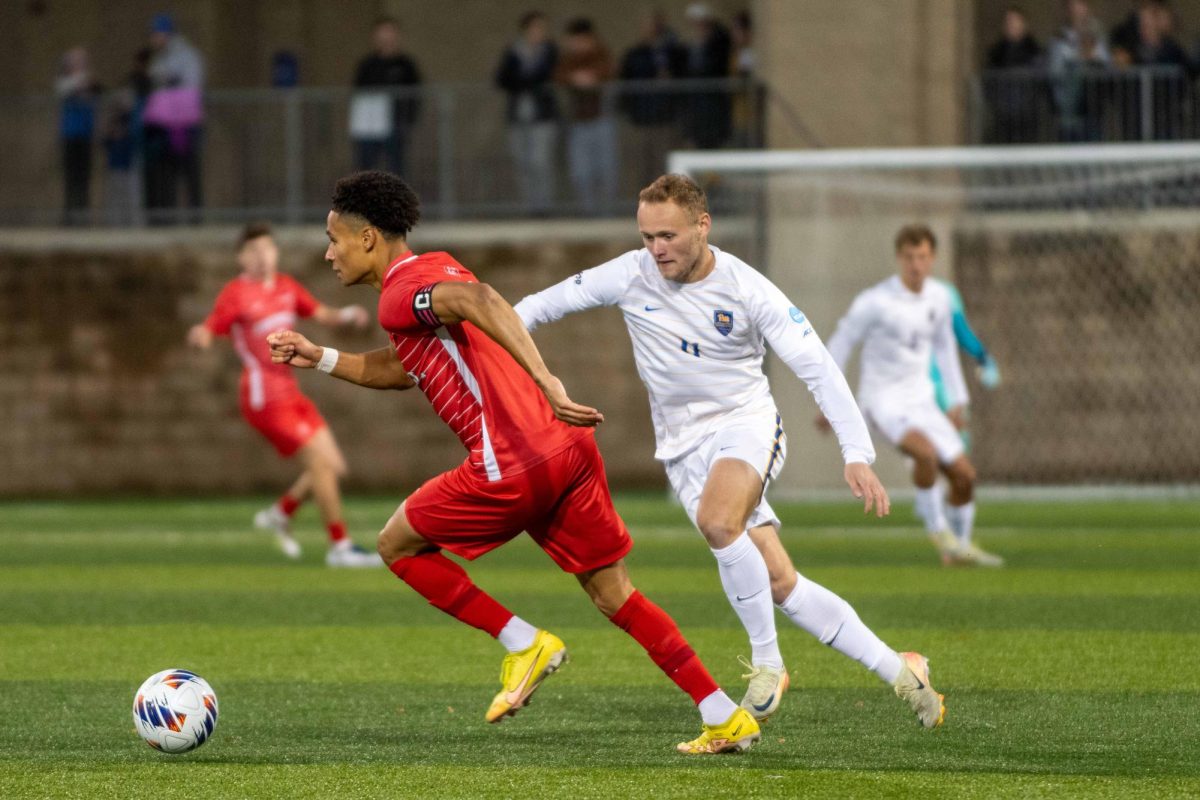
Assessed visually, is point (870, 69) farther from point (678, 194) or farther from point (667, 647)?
point (667, 647)

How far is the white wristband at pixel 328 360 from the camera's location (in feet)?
21.2

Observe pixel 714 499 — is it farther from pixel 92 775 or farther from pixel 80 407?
pixel 80 407

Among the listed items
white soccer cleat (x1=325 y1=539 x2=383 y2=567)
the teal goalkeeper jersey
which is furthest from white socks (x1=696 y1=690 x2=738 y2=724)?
white soccer cleat (x1=325 y1=539 x2=383 y2=567)

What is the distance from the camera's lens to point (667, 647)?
625cm

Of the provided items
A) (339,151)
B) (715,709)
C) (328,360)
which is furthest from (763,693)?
(339,151)

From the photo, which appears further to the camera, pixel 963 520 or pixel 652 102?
pixel 652 102

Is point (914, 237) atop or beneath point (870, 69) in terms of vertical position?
beneath

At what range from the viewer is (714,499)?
21.2ft

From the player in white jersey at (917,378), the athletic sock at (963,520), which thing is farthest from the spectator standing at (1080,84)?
the athletic sock at (963,520)

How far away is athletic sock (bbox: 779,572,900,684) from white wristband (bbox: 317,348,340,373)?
181 cm

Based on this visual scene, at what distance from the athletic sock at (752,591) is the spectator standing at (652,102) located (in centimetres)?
1331

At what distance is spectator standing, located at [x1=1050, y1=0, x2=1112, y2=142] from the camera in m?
18.7

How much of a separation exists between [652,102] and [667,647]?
1403 cm

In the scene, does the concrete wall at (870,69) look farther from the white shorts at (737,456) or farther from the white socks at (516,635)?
the white socks at (516,635)
